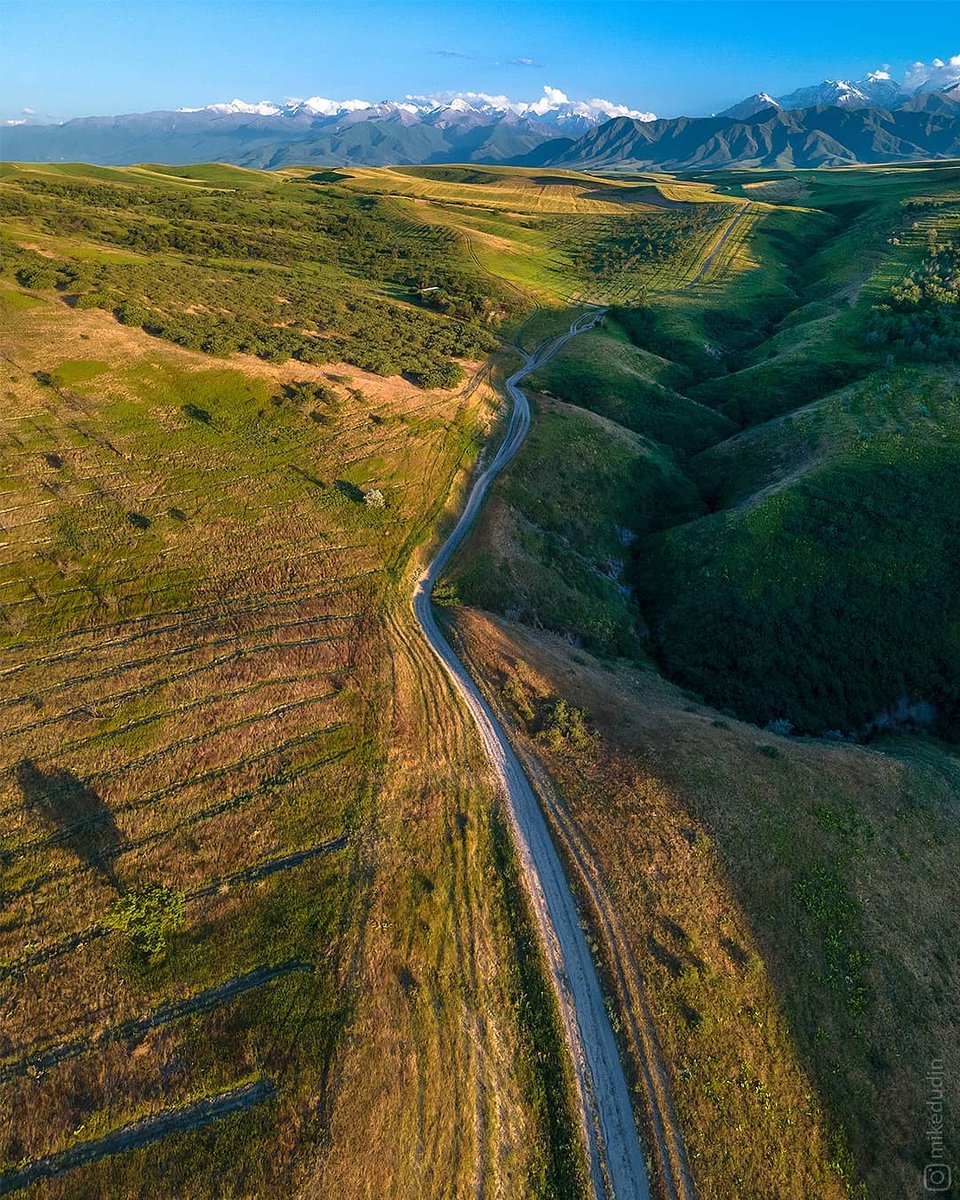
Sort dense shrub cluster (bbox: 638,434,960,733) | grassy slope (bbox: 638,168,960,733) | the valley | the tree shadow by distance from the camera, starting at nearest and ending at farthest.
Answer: the valley, the tree shadow, dense shrub cluster (bbox: 638,434,960,733), grassy slope (bbox: 638,168,960,733)

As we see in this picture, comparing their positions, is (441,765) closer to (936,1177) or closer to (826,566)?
(936,1177)

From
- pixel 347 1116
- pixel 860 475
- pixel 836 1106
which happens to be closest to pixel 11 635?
pixel 347 1116

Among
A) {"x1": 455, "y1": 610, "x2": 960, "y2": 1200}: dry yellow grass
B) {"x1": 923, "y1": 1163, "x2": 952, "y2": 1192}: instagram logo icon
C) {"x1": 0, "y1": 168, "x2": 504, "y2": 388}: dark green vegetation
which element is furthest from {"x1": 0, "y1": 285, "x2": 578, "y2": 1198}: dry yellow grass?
{"x1": 0, "y1": 168, "x2": 504, "y2": 388}: dark green vegetation

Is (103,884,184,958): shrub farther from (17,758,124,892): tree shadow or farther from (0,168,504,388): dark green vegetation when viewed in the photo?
(0,168,504,388): dark green vegetation

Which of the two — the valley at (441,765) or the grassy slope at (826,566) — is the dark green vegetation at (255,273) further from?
the grassy slope at (826,566)

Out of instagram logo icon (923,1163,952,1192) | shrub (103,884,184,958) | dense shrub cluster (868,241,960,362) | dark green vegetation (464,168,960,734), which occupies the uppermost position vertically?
dense shrub cluster (868,241,960,362)

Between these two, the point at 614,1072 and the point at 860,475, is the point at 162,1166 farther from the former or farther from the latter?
the point at 860,475
